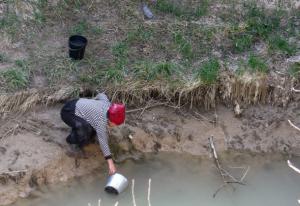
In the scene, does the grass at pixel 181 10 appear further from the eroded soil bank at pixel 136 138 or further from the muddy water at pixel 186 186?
the muddy water at pixel 186 186

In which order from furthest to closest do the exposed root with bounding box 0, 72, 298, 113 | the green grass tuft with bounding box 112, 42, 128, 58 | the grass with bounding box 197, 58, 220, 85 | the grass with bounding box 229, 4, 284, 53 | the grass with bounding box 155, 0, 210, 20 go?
the grass with bounding box 155, 0, 210, 20 → the grass with bounding box 229, 4, 284, 53 → the green grass tuft with bounding box 112, 42, 128, 58 → the grass with bounding box 197, 58, 220, 85 → the exposed root with bounding box 0, 72, 298, 113

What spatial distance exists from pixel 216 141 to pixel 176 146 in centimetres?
50

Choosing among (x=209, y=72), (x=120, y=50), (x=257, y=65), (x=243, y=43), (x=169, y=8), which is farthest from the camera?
(x=169, y=8)

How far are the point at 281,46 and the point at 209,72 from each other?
118 centimetres

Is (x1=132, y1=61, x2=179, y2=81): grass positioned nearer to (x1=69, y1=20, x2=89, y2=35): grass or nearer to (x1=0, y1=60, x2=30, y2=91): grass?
(x1=69, y1=20, x2=89, y2=35): grass

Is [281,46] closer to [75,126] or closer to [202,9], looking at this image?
[202,9]

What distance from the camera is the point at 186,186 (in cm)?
646

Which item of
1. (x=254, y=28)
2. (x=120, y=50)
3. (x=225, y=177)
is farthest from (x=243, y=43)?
(x=225, y=177)

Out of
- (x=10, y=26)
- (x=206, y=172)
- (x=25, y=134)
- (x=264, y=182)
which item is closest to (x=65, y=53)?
(x=10, y=26)

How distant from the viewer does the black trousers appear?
6250mm

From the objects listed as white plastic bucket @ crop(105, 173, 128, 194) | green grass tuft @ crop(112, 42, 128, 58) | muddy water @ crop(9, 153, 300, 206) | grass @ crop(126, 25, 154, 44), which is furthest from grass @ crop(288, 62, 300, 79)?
white plastic bucket @ crop(105, 173, 128, 194)

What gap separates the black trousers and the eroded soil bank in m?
0.25

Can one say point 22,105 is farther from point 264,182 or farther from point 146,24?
point 264,182

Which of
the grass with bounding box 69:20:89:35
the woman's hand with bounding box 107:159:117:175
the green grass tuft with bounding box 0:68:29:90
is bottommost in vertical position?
the woman's hand with bounding box 107:159:117:175
